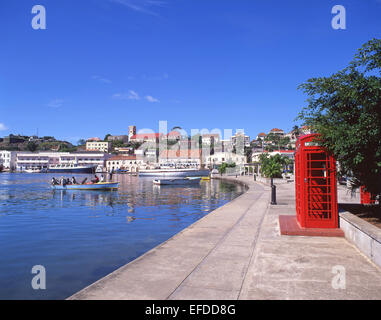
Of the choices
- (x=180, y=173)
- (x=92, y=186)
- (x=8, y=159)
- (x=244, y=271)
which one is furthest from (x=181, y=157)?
(x=244, y=271)

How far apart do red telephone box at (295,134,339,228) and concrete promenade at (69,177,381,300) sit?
3.02ft

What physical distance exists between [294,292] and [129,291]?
8.95 ft

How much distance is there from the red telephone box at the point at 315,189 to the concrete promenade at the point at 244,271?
0.92 metres

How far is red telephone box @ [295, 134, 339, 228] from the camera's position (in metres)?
9.51

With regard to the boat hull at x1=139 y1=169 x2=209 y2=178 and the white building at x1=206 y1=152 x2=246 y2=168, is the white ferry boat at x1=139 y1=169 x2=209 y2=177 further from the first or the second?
the white building at x1=206 y1=152 x2=246 y2=168

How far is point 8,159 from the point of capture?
161875 millimetres

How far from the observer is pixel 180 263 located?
22.0 ft

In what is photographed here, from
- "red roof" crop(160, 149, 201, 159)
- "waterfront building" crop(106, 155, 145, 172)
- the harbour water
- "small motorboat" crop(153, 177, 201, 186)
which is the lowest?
the harbour water

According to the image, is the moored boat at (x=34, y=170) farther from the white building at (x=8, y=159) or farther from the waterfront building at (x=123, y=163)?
the waterfront building at (x=123, y=163)

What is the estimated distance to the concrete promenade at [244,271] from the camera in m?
4.91

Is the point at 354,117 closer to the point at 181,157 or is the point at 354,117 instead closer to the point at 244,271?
the point at 244,271

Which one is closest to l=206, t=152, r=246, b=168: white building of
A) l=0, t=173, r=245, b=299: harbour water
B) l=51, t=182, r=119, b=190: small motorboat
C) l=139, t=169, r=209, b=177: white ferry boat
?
l=139, t=169, r=209, b=177: white ferry boat

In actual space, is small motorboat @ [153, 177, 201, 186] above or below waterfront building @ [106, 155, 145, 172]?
below
